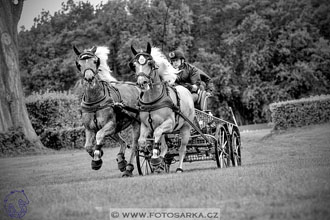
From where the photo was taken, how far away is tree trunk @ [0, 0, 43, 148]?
21500 millimetres

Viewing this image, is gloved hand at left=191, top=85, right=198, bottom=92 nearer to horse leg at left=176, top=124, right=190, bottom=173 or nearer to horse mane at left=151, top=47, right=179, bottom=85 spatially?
horse mane at left=151, top=47, right=179, bottom=85

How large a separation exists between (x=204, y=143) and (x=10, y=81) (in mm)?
15526

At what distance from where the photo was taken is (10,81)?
2180 cm

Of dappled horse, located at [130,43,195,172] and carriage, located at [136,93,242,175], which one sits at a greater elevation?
dappled horse, located at [130,43,195,172]

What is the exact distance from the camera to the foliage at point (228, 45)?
36.3 m

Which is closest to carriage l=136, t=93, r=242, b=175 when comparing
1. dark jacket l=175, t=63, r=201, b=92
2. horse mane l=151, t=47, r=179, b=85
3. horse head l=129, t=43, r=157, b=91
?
dark jacket l=175, t=63, r=201, b=92

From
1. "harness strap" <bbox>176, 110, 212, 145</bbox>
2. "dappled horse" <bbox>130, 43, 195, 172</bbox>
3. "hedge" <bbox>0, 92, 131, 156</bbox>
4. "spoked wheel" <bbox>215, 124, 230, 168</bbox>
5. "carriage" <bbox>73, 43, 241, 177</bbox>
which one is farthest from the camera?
"hedge" <bbox>0, 92, 131, 156</bbox>

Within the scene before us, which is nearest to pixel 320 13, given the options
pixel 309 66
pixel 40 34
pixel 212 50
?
pixel 309 66

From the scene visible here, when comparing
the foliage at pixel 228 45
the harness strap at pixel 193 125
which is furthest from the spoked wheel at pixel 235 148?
the foliage at pixel 228 45

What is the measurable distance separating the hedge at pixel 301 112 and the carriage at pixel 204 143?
479 inches

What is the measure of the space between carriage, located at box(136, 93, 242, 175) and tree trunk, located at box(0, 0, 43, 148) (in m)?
13.6

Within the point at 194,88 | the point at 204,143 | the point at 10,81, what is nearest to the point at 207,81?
the point at 194,88

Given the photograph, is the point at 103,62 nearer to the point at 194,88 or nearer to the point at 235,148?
the point at 194,88

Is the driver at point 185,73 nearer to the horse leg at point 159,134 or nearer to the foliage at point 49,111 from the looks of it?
the horse leg at point 159,134
